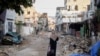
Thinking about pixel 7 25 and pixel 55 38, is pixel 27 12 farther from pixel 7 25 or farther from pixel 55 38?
pixel 55 38

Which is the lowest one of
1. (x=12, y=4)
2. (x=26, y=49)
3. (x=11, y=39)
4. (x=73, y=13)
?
(x=73, y=13)

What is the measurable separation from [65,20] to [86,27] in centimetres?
4830

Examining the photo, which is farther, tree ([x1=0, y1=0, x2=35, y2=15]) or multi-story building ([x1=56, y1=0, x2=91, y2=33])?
multi-story building ([x1=56, y1=0, x2=91, y2=33])

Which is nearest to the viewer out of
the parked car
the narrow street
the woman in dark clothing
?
the woman in dark clothing

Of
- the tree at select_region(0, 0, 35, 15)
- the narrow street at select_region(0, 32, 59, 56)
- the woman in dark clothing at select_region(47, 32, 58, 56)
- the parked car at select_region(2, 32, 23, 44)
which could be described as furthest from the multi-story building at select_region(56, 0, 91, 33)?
the woman in dark clothing at select_region(47, 32, 58, 56)

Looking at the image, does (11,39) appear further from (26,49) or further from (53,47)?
(53,47)

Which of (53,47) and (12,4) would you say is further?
(12,4)

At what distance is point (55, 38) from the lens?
14570 mm

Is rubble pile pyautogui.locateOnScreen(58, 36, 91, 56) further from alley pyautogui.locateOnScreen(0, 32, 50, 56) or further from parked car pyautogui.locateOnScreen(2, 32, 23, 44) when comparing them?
parked car pyautogui.locateOnScreen(2, 32, 23, 44)

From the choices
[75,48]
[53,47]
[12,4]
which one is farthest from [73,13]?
[53,47]

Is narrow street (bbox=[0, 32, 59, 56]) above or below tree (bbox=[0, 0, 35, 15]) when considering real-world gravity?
below

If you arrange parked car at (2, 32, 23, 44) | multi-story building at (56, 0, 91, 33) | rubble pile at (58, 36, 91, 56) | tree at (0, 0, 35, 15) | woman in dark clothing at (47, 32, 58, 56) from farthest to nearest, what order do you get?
1. multi-story building at (56, 0, 91, 33)
2. parked car at (2, 32, 23, 44)
3. tree at (0, 0, 35, 15)
4. rubble pile at (58, 36, 91, 56)
5. woman in dark clothing at (47, 32, 58, 56)

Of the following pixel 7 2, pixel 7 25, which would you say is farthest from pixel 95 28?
pixel 7 25

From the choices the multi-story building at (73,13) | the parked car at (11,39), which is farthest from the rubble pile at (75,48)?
the multi-story building at (73,13)
